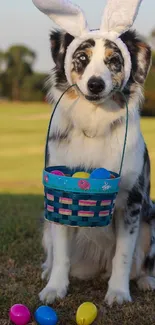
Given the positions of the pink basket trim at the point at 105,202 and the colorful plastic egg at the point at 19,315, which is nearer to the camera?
the colorful plastic egg at the point at 19,315

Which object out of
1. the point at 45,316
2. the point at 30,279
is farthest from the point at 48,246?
the point at 45,316

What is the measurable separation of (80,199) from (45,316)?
68cm

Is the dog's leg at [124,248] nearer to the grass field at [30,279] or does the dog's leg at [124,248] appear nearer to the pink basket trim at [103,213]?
the grass field at [30,279]

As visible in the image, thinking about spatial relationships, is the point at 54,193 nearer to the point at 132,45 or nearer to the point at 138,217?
the point at 138,217

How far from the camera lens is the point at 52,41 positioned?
3.67 m

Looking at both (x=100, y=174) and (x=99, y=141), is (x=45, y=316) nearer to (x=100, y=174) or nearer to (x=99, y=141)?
(x=100, y=174)

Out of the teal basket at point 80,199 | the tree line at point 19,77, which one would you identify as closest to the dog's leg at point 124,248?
the teal basket at point 80,199

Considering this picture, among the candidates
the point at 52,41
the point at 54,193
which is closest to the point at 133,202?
the point at 54,193

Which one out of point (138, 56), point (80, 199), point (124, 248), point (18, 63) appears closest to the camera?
point (80, 199)

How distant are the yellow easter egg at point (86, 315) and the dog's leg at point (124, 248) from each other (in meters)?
0.53

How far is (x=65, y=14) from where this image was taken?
338 centimetres

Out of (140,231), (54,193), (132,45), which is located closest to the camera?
(54,193)

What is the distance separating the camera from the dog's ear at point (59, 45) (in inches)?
142

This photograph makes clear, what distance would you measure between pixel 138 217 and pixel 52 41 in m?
1.35
